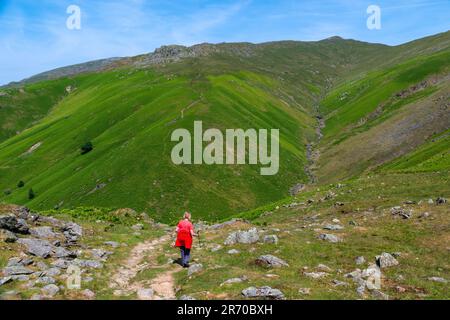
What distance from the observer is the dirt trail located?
21.5 meters

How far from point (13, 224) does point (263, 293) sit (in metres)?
18.9

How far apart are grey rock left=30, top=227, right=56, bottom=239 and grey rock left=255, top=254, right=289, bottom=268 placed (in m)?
15.9

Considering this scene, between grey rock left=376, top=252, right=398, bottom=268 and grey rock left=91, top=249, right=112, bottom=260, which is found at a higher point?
grey rock left=376, top=252, right=398, bottom=268

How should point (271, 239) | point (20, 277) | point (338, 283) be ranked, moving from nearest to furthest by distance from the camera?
point (20, 277), point (338, 283), point (271, 239)

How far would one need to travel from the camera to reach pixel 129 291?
2191 cm

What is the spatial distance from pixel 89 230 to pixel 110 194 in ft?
136

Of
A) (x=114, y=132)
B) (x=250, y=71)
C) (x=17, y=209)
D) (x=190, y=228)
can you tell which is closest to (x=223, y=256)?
(x=190, y=228)

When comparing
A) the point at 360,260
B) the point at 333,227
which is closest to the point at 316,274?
the point at 360,260

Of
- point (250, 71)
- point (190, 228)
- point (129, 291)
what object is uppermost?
point (250, 71)

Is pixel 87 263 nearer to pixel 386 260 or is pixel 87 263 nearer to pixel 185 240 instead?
pixel 185 240

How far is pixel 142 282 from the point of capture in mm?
23656

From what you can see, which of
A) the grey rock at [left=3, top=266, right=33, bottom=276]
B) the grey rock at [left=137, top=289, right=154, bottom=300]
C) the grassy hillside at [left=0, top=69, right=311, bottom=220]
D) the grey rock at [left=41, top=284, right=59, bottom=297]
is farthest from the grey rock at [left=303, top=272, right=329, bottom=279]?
the grassy hillside at [left=0, top=69, right=311, bottom=220]

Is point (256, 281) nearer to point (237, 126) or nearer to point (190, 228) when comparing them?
point (190, 228)

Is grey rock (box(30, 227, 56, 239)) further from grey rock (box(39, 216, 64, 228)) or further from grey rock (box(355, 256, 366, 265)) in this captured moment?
grey rock (box(355, 256, 366, 265))
